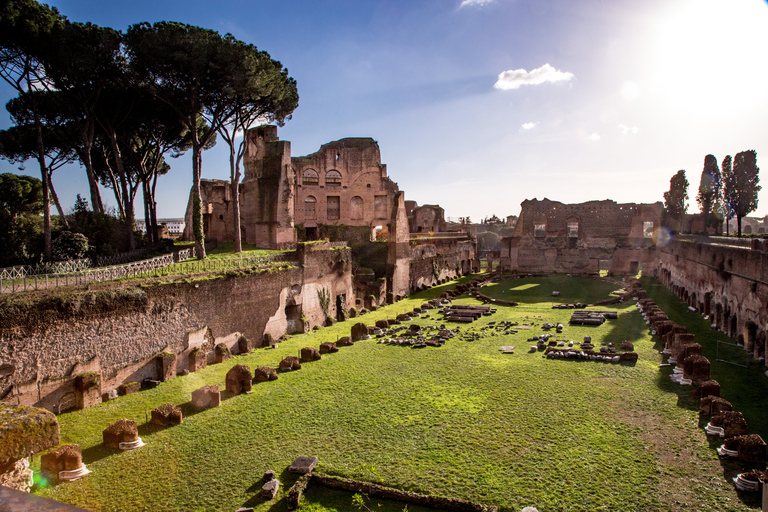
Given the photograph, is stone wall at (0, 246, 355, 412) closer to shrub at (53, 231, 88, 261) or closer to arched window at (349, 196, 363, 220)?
shrub at (53, 231, 88, 261)

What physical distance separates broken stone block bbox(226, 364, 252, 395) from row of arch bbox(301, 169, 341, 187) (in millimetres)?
24860

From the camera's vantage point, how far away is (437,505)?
246 inches

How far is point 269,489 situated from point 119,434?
3540 mm

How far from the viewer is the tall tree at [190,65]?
1738 centimetres

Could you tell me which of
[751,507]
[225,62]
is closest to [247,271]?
[225,62]

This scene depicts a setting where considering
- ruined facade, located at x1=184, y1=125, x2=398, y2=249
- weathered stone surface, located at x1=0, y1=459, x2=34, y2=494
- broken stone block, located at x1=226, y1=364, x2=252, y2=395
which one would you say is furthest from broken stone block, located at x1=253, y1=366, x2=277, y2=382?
ruined facade, located at x1=184, y1=125, x2=398, y2=249

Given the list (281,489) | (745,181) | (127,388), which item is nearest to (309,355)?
(127,388)

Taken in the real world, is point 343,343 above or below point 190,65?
below

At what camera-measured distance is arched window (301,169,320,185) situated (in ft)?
113

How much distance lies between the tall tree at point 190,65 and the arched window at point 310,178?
1458 centimetres

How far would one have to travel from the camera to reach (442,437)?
8289 mm

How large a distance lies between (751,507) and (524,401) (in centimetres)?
430

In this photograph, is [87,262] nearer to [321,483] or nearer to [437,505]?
[321,483]

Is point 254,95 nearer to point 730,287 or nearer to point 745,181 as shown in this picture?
point 730,287
